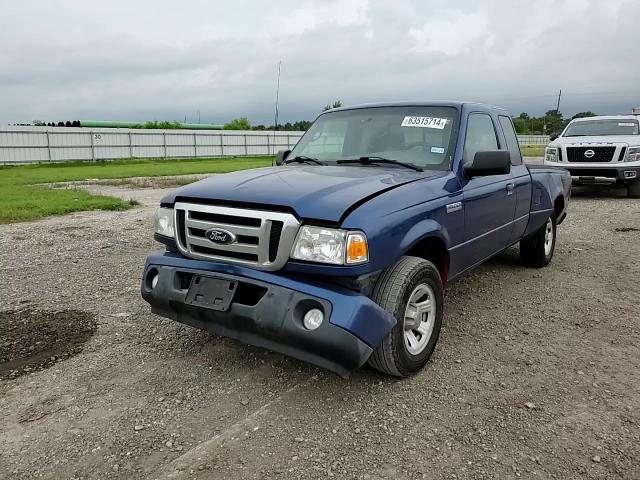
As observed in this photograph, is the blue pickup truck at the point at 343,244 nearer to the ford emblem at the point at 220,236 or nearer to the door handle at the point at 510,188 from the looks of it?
the ford emblem at the point at 220,236

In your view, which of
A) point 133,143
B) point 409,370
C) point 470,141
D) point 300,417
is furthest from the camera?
point 133,143

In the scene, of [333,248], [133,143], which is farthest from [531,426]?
[133,143]

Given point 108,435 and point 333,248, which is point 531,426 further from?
point 108,435

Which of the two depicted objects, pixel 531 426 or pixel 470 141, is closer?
pixel 531 426

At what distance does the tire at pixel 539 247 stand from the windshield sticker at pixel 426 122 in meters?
2.39

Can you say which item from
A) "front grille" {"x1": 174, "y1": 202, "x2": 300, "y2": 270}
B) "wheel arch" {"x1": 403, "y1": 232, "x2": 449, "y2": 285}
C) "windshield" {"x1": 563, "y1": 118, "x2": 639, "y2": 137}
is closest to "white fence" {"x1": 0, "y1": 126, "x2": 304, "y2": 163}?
"windshield" {"x1": 563, "y1": 118, "x2": 639, "y2": 137}

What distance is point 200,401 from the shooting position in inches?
122

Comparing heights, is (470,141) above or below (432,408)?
above

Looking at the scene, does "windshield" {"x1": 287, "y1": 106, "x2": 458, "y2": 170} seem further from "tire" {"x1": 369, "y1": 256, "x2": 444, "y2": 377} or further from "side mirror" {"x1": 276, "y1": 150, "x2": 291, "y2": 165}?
"tire" {"x1": 369, "y1": 256, "x2": 444, "y2": 377}

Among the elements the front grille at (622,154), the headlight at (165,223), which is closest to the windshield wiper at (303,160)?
the headlight at (165,223)

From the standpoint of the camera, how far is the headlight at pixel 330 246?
2867 mm

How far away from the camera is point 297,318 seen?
2855mm

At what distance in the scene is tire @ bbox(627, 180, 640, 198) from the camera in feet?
40.1

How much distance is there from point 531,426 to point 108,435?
2.21 m
